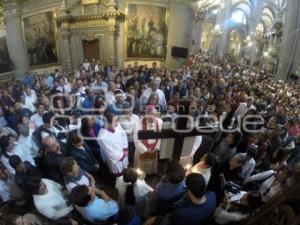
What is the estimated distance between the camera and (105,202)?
296 centimetres

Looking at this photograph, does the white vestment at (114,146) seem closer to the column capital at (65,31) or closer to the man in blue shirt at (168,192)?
the man in blue shirt at (168,192)

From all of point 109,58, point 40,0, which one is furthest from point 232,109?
point 40,0

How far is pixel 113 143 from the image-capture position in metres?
4.20

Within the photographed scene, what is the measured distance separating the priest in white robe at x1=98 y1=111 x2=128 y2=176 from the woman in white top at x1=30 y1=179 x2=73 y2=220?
4.10ft

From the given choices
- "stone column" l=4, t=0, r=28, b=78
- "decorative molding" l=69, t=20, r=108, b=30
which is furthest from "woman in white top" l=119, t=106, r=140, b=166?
"stone column" l=4, t=0, r=28, b=78

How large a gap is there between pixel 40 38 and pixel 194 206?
16257 mm

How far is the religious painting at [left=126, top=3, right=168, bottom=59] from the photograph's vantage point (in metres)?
13.4

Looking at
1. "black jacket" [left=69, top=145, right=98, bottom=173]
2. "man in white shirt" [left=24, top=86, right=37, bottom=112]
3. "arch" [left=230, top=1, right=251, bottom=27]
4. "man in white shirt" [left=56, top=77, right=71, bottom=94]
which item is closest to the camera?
"black jacket" [left=69, top=145, right=98, bottom=173]

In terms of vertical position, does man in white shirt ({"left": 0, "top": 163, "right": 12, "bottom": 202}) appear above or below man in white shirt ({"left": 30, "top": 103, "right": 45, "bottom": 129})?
below

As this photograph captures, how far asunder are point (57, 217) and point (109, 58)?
11983 mm

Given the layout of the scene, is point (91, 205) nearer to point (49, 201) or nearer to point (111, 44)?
point (49, 201)

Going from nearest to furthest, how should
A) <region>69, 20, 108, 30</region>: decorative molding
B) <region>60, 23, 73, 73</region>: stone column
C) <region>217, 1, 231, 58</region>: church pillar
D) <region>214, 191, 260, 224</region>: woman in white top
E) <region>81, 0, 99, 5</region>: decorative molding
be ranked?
<region>214, 191, 260, 224</region>: woman in white top, <region>81, 0, 99, 5</region>: decorative molding, <region>69, 20, 108, 30</region>: decorative molding, <region>60, 23, 73, 73</region>: stone column, <region>217, 1, 231, 58</region>: church pillar

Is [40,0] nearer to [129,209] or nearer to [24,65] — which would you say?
[24,65]

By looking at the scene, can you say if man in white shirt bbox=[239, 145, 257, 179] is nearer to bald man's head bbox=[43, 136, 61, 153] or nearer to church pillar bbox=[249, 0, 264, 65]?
bald man's head bbox=[43, 136, 61, 153]
